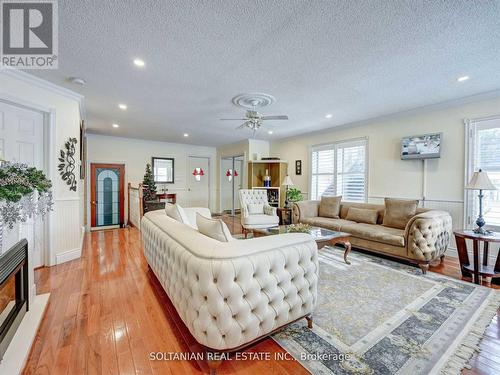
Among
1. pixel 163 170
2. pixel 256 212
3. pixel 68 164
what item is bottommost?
pixel 256 212

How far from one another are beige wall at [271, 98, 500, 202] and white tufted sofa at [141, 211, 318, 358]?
3.51 meters

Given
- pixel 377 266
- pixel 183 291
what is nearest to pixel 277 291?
pixel 183 291

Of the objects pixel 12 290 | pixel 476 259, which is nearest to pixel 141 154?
pixel 12 290

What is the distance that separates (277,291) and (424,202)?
388cm

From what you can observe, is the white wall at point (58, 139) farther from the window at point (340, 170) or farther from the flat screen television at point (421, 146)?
the flat screen television at point (421, 146)

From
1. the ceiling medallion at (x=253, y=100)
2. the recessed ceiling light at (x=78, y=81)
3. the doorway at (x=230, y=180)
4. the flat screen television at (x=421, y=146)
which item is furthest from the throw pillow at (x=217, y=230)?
the doorway at (x=230, y=180)

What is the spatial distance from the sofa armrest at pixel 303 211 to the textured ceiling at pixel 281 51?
209cm

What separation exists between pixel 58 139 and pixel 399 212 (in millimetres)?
5491

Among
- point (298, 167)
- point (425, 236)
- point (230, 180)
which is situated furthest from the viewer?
point (230, 180)

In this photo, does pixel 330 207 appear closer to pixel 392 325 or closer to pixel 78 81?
pixel 392 325

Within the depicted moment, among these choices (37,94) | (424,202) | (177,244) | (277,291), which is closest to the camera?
(277,291)

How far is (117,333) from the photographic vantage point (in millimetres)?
1745

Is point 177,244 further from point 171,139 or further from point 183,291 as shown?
point 171,139

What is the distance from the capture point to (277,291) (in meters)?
1.49
